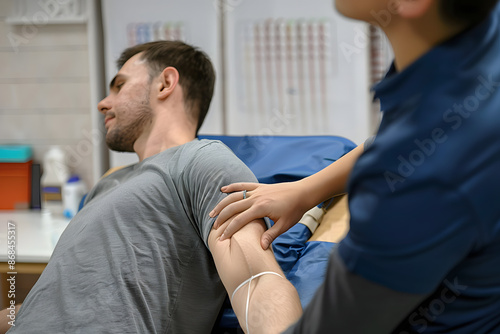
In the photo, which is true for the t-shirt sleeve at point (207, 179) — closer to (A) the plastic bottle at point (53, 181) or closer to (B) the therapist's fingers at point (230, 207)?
(B) the therapist's fingers at point (230, 207)

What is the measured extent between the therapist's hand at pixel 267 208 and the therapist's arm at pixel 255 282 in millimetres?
22

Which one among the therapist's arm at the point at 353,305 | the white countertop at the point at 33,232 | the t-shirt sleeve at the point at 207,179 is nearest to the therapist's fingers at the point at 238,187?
the t-shirt sleeve at the point at 207,179

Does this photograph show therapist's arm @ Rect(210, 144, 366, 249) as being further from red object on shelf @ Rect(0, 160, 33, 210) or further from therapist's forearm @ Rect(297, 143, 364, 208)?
red object on shelf @ Rect(0, 160, 33, 210)

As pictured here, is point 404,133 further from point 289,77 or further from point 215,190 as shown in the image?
point 289,77

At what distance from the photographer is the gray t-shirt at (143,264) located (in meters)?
1.17

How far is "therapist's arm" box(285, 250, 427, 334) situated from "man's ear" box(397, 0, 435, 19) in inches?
11.3

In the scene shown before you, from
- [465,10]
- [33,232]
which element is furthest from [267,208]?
[33,232]

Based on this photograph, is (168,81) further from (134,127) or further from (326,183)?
(326,183)

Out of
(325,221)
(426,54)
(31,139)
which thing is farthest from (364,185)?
(31,139)

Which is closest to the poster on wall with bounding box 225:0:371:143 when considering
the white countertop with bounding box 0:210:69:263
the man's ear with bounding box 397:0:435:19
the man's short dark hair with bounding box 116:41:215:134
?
the man's short dark hair with bounding box 116:41:215:134

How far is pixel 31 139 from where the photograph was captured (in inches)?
103

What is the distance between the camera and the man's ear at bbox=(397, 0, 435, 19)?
1.94 feet

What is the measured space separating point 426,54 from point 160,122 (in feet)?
3.65

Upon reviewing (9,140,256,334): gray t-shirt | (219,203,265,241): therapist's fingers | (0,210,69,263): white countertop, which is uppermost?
(219,203,265,241): therapist's fingers
